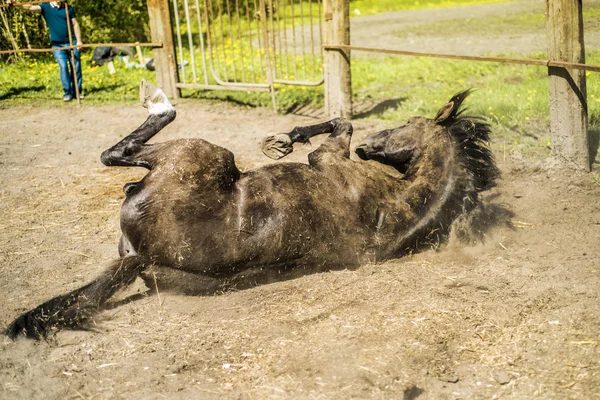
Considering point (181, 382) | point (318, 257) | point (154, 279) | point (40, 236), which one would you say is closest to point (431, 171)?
point (318, 257)

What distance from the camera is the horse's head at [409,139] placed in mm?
5066

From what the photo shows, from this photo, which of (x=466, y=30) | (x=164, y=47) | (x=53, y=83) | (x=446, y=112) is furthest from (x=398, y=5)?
(x=446, y=112)

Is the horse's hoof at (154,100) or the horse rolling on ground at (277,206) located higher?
the horse's hoof at (154,100)

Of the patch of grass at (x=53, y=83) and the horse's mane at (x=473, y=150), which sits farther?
the patch of grass at (x=53, y=83)

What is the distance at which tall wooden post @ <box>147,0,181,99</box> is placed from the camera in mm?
10289

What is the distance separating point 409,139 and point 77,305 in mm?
2841

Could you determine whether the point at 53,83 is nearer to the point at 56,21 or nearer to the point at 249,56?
the point at 56,21

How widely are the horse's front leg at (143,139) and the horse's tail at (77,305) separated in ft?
2.53

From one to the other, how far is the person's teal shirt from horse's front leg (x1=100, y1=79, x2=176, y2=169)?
6.59m

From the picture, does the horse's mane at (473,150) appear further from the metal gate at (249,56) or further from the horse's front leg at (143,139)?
the metal gate at (249,56)

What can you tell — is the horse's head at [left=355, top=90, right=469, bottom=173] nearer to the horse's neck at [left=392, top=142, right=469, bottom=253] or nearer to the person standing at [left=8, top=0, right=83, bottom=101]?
the horse's neck at [left=392, top=142, right=469, bottom=253]

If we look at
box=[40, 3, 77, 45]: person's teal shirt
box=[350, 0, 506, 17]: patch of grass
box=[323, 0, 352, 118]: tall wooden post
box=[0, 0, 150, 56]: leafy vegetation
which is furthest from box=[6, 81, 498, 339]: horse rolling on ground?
box=[350, 0, 506, 17]: patch of grass

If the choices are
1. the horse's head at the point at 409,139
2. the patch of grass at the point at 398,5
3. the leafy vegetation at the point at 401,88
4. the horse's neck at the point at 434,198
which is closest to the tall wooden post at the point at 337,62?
the leafy vegetation at the point at 401,88

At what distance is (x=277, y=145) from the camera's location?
16.7ft
